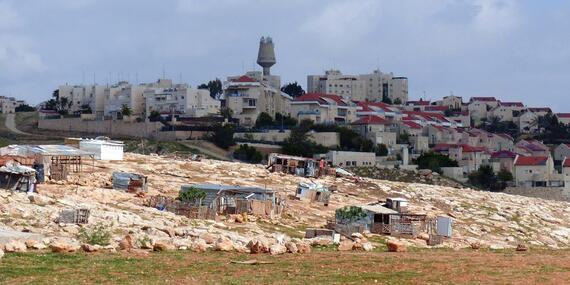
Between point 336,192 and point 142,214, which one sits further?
point 336,192

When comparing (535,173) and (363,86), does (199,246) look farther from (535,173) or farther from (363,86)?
(363,86)

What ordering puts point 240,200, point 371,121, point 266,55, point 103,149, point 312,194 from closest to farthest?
point 240,200
point 312,194
point 103,149
point 371,121
point 266,55

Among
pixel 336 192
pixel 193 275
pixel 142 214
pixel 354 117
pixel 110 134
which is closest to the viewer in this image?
pixel 193 275

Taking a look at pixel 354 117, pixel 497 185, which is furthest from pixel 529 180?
pixel 354 117

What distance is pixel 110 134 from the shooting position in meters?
107

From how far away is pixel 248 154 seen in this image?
92812 mm

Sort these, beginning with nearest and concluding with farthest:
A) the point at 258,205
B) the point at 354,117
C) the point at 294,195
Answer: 1. the point at 258,205
2. the point at 294,195
3. the point at 354,117

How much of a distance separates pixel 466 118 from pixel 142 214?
114m

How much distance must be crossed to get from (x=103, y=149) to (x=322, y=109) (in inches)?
2833

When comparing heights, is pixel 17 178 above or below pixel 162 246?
above

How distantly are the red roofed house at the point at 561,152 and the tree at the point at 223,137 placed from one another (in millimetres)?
35627

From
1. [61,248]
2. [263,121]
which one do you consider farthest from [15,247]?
[263,121]

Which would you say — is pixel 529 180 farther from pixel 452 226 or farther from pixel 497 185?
pixel 452 226

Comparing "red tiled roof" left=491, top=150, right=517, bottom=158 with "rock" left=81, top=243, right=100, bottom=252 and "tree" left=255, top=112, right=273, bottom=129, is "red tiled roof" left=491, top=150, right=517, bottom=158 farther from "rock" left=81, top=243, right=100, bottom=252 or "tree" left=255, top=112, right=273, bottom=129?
"rock" left=81, top=243, right=100, bottom=252
